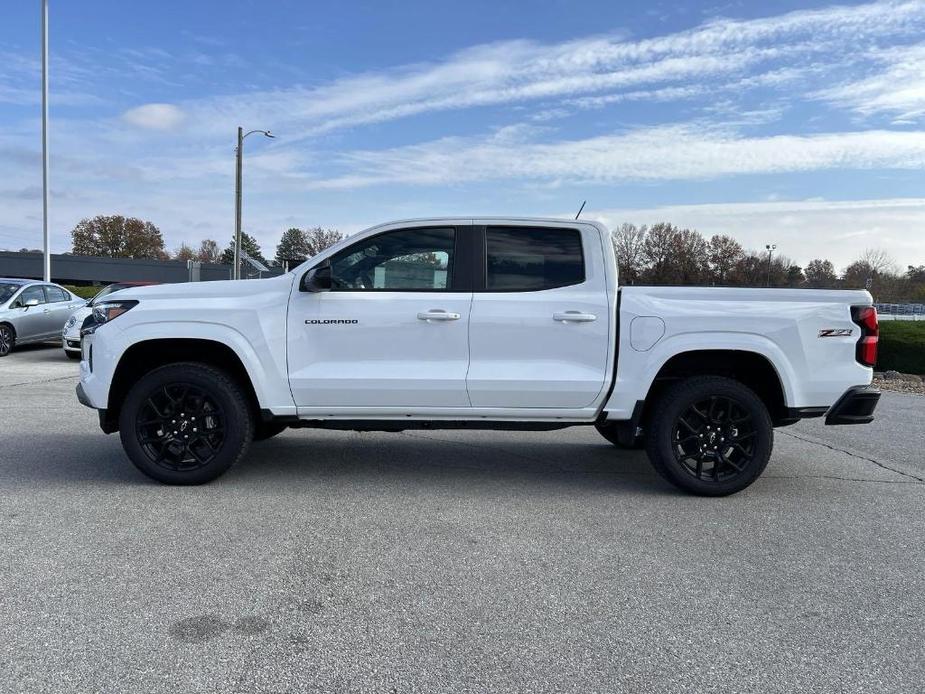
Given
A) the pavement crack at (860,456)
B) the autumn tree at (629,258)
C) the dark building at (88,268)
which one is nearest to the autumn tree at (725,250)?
the autumn tree at (629,258)

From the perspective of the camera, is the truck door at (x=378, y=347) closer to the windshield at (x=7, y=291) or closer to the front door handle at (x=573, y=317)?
the front door handle at (x=573, y=317)

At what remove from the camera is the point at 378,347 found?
514 cm

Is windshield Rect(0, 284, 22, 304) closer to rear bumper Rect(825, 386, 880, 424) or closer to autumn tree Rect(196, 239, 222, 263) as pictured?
rear bumper Rect(825, 386, 880, 424)

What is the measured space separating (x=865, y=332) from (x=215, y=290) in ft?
15.5

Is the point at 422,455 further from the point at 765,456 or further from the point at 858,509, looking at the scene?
the point at 858,509

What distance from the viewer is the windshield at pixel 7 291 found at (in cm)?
1461

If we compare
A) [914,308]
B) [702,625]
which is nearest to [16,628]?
[702,625]

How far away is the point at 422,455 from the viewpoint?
649 cm

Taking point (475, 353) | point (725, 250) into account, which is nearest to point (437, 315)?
point (475, 353)

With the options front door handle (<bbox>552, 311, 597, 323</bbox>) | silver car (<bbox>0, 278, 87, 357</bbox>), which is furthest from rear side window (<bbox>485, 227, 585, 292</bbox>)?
silver car (<bbox>0, 278, 87, 357</bbox>)

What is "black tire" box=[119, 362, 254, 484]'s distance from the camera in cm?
515

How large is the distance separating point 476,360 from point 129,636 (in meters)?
2.84

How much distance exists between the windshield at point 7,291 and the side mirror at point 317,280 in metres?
12.3

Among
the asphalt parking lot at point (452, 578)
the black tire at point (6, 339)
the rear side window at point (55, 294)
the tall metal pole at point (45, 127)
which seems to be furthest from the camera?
the tall metal pole at point (45, 127)
